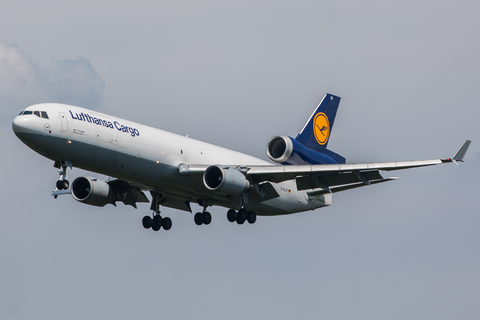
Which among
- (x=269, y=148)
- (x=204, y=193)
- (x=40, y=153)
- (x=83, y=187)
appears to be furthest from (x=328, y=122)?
(x=40, y=153)

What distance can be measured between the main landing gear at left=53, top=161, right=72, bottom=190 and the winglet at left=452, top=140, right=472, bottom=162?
61.1ft

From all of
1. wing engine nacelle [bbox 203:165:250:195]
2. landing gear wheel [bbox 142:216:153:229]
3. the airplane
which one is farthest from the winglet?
landing gear wheel [bbox 142:216:153:229]

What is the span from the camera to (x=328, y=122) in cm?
5156

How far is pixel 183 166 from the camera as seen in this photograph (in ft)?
133

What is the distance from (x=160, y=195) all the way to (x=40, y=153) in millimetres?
10656

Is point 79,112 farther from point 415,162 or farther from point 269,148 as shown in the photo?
point 415,162

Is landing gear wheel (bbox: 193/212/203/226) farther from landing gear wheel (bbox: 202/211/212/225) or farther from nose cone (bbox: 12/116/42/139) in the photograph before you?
nose cone (bbox: 12/116/42/139)

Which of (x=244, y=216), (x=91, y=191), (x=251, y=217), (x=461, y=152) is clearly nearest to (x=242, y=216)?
(x=244, y=216)

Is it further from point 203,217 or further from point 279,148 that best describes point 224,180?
point 203,217

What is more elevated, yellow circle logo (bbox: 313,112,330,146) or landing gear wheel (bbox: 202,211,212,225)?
yellow circle logo (bbox: 313,112,330,146)

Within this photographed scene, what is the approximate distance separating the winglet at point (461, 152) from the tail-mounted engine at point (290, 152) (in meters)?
11.6

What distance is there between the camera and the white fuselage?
3619 centimetres

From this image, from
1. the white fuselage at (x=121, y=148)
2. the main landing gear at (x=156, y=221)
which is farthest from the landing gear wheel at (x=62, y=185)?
the main landing gear at (x=156, y=221)

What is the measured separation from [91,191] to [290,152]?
39.2 feet
